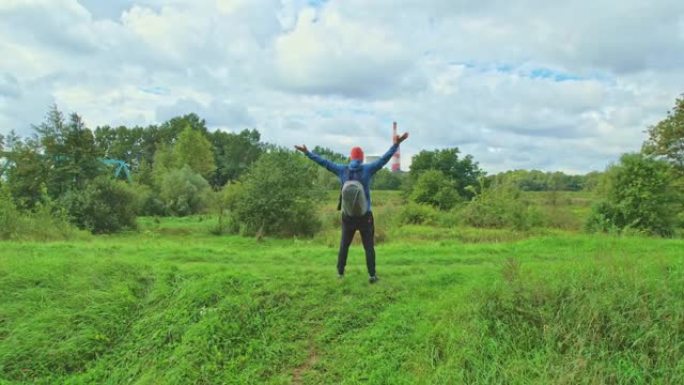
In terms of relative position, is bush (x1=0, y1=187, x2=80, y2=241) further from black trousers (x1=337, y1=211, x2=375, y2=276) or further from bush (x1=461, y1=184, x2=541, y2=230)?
bush (x1=461, y1=184, x2=541, y2=230)

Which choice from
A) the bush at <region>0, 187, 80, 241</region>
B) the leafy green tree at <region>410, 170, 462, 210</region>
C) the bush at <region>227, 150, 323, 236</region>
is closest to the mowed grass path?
the bush at <region>0, 187, 80, 241</region>

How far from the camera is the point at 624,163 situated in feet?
66.1

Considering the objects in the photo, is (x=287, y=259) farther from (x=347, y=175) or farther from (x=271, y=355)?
(x=271, y=355)

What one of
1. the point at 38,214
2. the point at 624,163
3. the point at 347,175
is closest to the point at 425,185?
the point at 624,163

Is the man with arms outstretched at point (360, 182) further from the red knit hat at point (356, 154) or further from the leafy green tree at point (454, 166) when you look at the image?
the leafy green tree at point (454, 166)

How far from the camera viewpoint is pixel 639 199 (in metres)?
19.5

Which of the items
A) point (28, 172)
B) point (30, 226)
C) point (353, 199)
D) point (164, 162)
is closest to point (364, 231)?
point (353, 199)

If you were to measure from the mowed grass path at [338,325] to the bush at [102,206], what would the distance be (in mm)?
19875

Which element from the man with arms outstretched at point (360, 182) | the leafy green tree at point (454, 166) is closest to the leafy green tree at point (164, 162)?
the leafy green tree at point (454, 166)

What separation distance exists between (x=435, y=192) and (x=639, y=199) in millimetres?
12151

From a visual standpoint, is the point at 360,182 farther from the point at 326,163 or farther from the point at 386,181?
the point at 386,181

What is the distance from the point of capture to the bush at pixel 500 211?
2172 cm

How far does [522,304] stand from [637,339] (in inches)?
54.8

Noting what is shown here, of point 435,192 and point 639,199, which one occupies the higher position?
point 435,192
